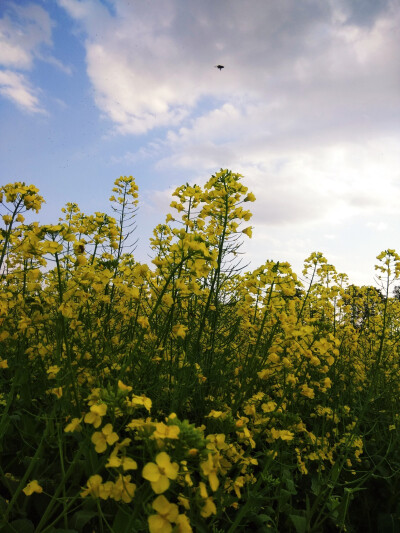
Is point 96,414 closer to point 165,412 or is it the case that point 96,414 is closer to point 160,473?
point 160,473

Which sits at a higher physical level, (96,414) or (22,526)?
(96,414)

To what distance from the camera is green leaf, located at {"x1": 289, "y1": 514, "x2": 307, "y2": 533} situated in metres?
2.52

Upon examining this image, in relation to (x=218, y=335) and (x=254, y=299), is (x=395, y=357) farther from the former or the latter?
(x=254, y=299)

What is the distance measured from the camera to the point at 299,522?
2555mm

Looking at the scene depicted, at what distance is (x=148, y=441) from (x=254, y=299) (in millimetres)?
1974

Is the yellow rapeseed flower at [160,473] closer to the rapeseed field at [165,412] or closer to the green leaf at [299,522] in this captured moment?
the rapeseed field at [165,412]

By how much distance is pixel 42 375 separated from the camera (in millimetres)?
2910

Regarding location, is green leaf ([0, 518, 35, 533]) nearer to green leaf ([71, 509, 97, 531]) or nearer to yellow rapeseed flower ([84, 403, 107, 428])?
green leaf ([71, 509, 97, 531])

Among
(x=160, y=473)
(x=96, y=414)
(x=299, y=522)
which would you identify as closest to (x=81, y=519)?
(x=96, y=414)

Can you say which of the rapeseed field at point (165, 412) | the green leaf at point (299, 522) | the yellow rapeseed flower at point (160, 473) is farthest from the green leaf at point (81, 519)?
the green leaf at point (299, 522)

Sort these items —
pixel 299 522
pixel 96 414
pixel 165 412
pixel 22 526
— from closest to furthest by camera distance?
pixel 96 414 → pixel 22 526 → pixel 299 522 → pixel 165 412

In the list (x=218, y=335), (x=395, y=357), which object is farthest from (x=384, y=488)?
(x=395, y=357)

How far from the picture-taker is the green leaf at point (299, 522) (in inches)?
99.1

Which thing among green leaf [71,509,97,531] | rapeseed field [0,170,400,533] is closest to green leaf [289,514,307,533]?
rapeseed field [0,170,400,533]
